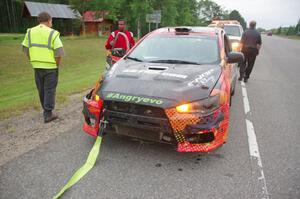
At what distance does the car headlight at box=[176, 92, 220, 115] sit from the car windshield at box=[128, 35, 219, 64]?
1.16m

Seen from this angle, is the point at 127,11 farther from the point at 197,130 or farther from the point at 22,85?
the point at 197,130

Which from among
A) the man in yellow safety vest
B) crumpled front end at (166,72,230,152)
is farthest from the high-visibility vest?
crumpled front end at (166,72,230,152)

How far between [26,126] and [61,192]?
240 cm

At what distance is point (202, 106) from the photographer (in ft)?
11.3

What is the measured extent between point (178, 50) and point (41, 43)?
2.31m

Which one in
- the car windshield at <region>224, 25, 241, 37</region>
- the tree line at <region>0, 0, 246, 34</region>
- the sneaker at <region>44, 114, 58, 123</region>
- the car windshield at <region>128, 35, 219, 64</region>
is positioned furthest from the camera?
the tree line at <region>0, 0, 246, 34</region>

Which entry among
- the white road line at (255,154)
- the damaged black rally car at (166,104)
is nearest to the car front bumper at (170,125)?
the damaged black rally car at (166,104)

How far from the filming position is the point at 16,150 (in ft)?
12.8

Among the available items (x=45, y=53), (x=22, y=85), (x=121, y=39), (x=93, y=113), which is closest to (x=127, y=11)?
(x=22, y=85)

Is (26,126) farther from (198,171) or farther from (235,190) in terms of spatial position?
(235,190)

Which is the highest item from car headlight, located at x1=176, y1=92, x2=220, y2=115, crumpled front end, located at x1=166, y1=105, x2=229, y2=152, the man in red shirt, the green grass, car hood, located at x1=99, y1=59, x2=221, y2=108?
the man in red shirt

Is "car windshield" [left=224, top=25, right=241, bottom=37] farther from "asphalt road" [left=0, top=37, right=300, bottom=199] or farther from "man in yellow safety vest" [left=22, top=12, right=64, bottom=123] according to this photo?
"man in yellow safety vest" [left=22, top=12, right=64, bottom=123]

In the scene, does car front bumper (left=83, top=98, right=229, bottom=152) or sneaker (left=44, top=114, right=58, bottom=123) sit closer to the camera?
car front bumper (left=83, top=98, right=229, bottom=152)

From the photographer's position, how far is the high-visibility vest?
4.66 m
